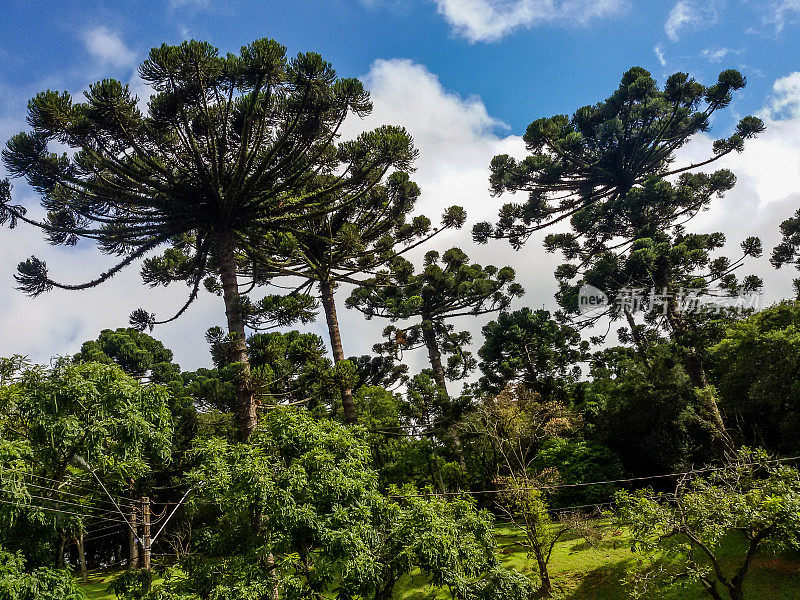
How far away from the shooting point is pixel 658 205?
26.0 meters

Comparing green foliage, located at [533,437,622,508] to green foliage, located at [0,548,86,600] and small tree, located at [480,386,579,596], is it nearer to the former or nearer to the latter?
small tree, located at [480,386,579,596]

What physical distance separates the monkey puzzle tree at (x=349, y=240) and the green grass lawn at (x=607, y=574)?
808 centimetres

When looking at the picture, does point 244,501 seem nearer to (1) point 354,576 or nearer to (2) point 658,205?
(1) point 354,576

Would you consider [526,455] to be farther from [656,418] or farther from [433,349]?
[433,349]

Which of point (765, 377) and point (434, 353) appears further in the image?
point (434, 353)

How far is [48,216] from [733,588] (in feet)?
65.7

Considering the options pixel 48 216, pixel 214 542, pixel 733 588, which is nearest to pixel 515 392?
pixel 733 588

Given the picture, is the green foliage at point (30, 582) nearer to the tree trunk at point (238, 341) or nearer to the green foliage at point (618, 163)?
the tree trunk at point (238, 341)

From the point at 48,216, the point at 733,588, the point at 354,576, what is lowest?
the point at 733,588

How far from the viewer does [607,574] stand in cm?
1619

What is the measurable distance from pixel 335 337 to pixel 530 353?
45.0 feet

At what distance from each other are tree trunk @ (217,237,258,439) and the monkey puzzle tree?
2541 mm

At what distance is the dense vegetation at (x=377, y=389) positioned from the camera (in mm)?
8867

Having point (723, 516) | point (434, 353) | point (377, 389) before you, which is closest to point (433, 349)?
point (434, 353)
